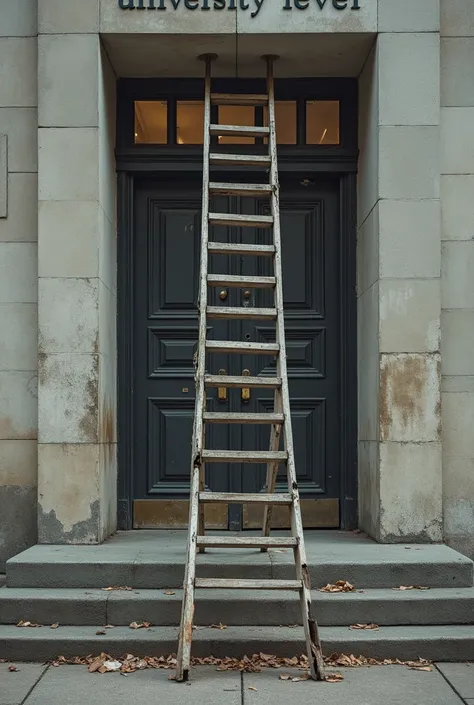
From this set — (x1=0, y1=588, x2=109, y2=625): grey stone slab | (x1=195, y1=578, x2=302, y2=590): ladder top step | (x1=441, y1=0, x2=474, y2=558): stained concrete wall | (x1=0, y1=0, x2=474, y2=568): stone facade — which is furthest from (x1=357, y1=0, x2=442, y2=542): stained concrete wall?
(x1=0, y1=588, x2=109, y2=625): grey stone slab

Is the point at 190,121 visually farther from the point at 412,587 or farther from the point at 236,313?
the point at 412,587

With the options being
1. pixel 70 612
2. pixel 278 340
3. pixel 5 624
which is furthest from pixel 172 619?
pixel 278 340

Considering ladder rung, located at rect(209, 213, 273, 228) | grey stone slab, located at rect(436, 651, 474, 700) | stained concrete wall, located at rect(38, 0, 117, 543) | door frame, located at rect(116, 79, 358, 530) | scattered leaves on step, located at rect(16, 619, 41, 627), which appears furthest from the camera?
door frame, located at rect(116, 79, 358, 530)

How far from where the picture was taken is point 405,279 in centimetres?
832

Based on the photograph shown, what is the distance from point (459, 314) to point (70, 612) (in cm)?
392

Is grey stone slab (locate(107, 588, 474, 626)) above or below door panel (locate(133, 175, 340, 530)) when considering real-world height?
below

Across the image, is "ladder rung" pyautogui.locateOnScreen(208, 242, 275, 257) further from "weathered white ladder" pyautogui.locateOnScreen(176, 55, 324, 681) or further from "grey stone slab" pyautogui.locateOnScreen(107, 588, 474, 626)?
"grey stone slab" pyautogui.locateOnScreen(107, 588, 474, 626)

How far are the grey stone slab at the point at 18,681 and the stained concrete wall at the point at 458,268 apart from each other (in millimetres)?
3621

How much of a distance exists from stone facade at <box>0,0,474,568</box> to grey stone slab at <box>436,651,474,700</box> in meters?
1.64

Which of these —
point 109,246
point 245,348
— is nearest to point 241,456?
point 245,348

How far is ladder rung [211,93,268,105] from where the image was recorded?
28.7 ft

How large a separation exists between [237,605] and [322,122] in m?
4.51

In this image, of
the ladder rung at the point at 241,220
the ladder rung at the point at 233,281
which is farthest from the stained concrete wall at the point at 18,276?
the ladder rung at the point at 233,281

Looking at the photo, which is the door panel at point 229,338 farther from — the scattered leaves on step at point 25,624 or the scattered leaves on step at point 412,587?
the scattered leaves on step at point 25,624
